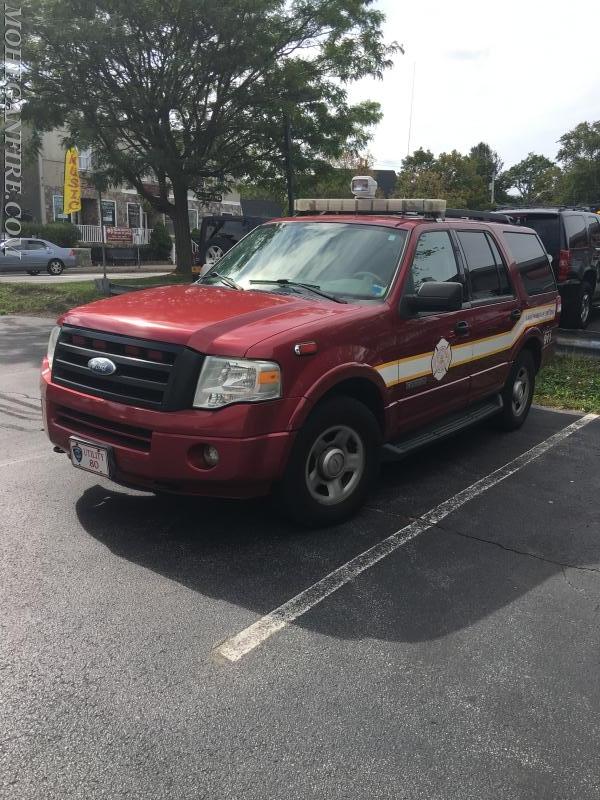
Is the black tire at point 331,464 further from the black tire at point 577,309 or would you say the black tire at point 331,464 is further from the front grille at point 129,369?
the black tire at point 577,309

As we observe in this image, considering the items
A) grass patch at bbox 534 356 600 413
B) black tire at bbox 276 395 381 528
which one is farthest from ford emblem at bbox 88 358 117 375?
grass patch at bbox 534 356 600 413

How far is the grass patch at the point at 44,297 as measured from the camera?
15031 mm

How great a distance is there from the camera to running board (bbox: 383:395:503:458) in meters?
4.60

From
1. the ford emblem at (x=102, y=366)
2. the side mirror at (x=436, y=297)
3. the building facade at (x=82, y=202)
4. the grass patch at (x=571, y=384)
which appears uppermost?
the building facade at (x=82, y=202)

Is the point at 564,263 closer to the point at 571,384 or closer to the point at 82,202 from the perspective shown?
the point at 571,384

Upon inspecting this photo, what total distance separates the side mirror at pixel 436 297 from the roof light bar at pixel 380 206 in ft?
3.86

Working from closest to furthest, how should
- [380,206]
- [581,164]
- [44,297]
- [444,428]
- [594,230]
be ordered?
1. [444,428]
2. [380,206]
3. [594,230]
4. [44,297]
5. [581,164]

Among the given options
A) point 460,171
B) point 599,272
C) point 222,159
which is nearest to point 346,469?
point 599,272

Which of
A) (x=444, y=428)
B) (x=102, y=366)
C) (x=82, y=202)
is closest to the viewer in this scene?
(x=102, y=366)

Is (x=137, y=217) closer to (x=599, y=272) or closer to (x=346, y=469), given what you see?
(x=599, y=272)

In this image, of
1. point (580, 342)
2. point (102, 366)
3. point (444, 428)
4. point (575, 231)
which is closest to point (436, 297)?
point (444, 428)

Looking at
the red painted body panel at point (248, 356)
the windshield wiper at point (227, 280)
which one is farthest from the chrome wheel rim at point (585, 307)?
the windshield wiper at point (227, 280)

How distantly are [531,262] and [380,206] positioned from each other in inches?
72.7

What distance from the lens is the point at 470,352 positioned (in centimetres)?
537
